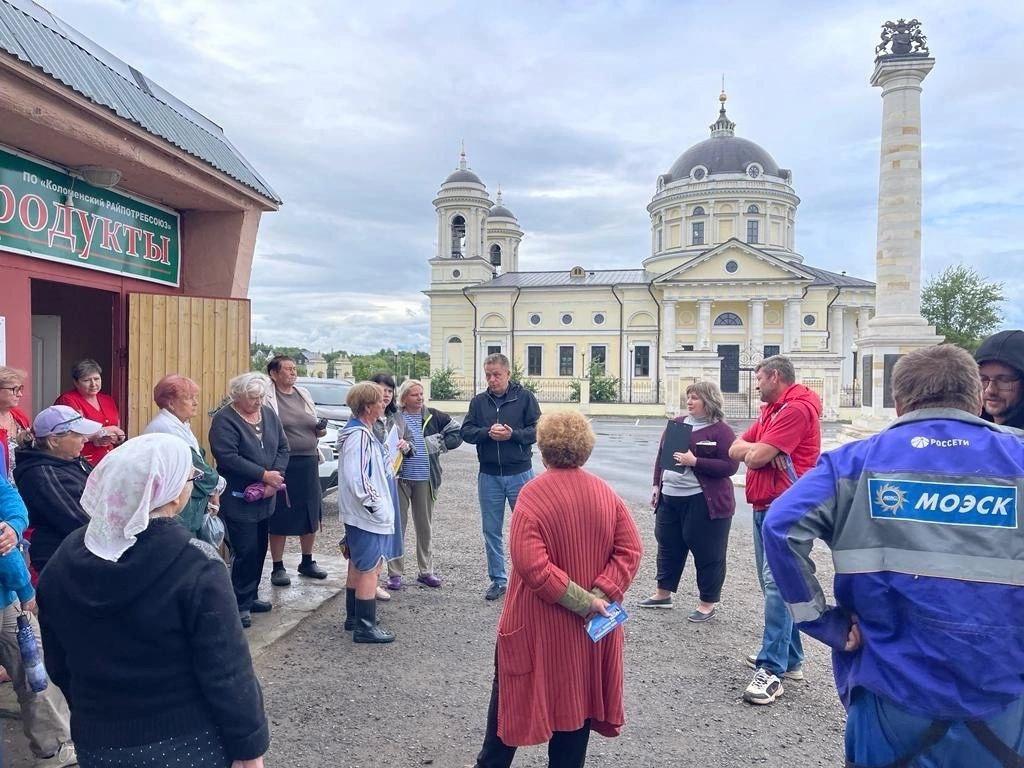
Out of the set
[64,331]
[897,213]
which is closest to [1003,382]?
[64,331]

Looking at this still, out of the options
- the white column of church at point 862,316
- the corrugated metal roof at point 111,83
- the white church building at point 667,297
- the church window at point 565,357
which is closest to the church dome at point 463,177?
the white church building at point 667,297

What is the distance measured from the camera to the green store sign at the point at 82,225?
470 cm

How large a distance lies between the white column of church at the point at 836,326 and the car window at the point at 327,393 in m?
43.3

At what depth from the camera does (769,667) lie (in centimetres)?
409

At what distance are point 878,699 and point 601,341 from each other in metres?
48.9

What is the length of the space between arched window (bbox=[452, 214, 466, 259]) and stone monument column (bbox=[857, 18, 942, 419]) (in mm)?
35160

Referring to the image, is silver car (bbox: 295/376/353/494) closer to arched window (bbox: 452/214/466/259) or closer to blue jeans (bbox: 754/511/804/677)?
blue jeans (bbox: 754/511/804/677)

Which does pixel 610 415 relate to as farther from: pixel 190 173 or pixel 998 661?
pixel 998 661

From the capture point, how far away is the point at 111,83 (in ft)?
16.8

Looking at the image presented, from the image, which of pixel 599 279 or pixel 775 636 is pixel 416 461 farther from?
pixel 599 279

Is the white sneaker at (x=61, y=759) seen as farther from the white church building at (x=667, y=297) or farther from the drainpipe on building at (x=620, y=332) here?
the drainpipe on building at (x=620, y=332)

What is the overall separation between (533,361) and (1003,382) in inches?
1910

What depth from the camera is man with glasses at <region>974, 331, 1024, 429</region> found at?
313 centimetres

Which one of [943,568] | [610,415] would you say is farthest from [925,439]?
[610,415]
